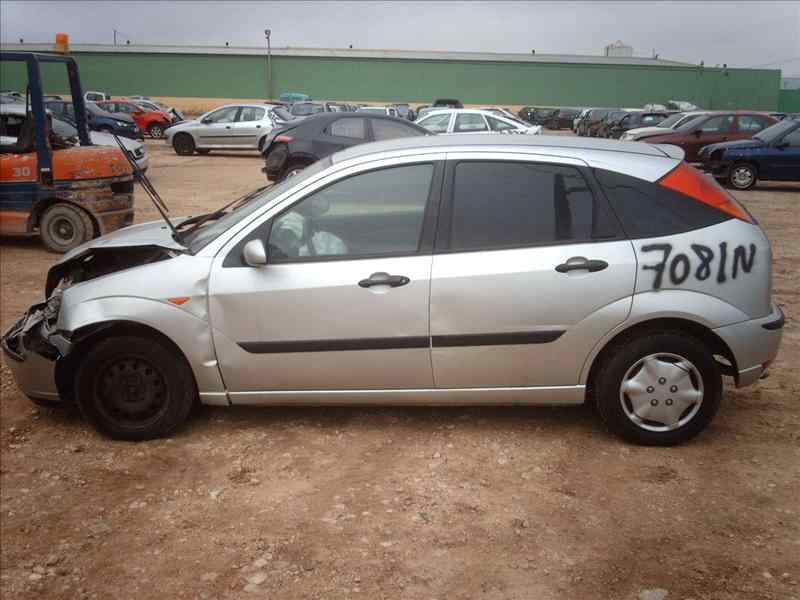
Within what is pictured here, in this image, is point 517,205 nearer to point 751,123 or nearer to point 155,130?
point 751,123

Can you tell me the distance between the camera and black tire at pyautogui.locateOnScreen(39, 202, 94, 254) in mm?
9195

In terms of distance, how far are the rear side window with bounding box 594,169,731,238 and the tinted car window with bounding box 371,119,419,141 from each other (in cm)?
998

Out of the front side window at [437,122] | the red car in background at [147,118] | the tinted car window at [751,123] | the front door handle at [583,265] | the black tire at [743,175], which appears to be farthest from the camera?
the red car in background at [147,118]

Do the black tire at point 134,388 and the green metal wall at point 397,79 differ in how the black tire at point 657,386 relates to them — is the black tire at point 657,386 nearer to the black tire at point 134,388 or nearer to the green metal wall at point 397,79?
the black tire at point 134,388

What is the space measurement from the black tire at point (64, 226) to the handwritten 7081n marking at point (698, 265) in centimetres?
726

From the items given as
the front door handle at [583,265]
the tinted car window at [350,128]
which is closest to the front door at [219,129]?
the tinted car window at [350,128]

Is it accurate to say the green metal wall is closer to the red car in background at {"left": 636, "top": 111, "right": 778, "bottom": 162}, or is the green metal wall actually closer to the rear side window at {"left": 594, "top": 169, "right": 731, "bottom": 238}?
the red car in background at {"left": 636, "top": 111, "right": 778, "bottom": 162}

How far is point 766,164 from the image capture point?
15.9 m

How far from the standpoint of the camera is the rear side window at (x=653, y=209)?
3922mm

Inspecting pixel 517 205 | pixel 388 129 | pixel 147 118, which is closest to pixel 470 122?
pixel 388 129

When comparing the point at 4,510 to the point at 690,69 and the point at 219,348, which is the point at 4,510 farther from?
the point at 690,69

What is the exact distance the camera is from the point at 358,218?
13.4 feet

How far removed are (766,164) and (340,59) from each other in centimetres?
4594

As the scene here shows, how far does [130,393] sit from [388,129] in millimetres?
10233
